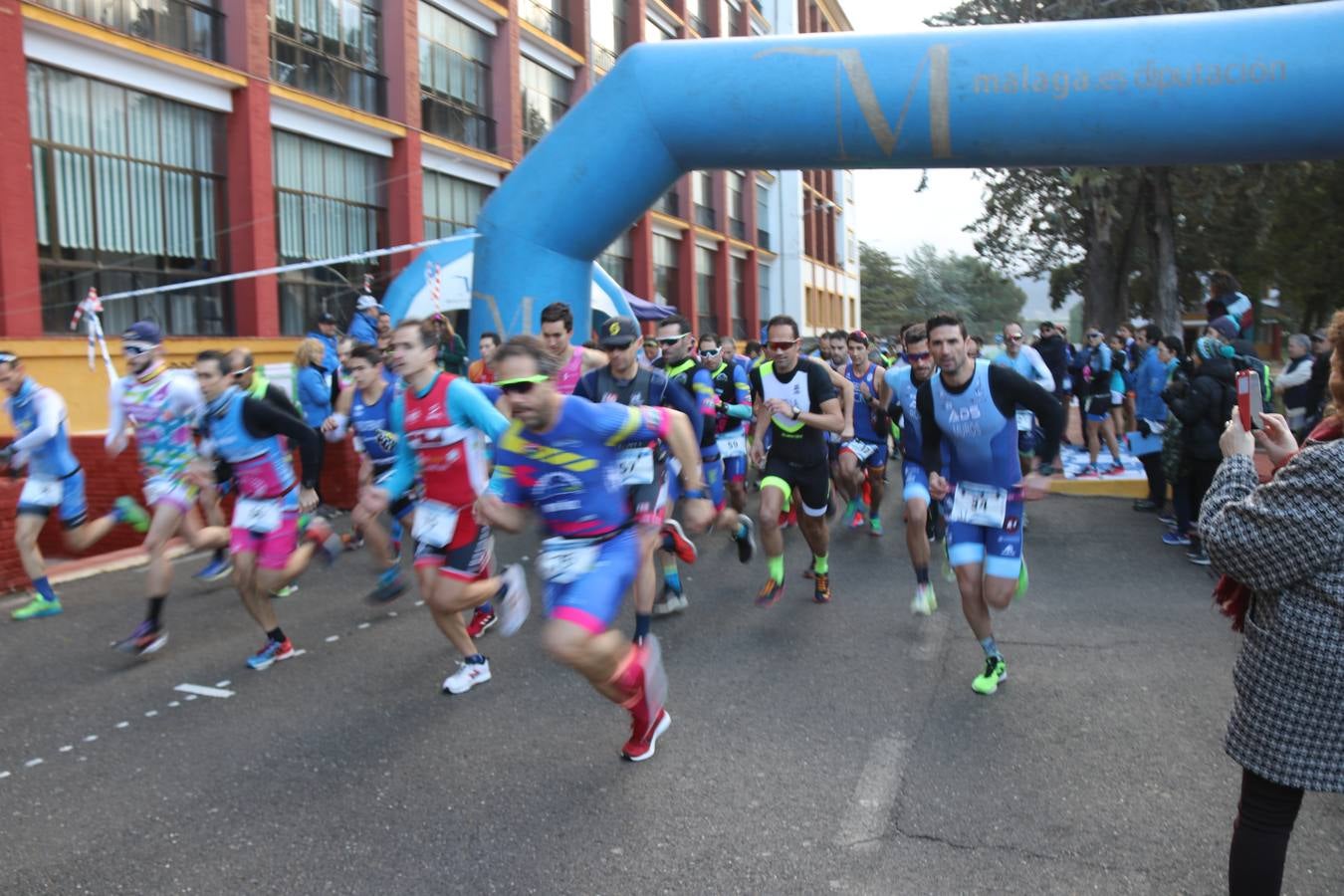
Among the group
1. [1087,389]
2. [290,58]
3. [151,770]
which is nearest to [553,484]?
[151,770]

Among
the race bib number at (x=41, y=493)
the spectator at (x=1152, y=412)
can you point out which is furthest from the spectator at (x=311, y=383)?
the spectator at (x=1152, y=412)

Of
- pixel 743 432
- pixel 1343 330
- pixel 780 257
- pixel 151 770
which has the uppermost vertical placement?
pixel 780 257

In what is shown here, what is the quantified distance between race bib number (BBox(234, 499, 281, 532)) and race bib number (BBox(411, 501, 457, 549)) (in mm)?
1039

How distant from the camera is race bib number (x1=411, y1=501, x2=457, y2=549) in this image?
538 centimetres

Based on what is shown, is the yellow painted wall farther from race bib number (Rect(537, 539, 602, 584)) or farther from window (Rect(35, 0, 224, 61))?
race bib number (Rect(537, 539, 602, 584))

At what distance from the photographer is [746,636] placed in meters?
6.48

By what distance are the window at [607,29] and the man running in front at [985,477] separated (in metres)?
22.9

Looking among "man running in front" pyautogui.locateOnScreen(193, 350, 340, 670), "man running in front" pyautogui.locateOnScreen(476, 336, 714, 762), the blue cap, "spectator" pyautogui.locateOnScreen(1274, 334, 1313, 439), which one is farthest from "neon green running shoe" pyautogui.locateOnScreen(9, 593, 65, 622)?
"spectator" pyautogui.locateOnScreen(1274, 334, 1313, 439)

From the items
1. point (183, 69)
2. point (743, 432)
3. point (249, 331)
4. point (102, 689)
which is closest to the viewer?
point (102, 689)

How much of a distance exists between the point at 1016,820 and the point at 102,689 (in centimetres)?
459

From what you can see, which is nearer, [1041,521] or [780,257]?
[1041,521]

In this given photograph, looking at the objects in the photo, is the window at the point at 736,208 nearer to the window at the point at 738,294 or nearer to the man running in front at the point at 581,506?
the window at the point at 738,294

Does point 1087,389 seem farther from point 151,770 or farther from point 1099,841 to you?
point 151,770

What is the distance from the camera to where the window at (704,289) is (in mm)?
34531
